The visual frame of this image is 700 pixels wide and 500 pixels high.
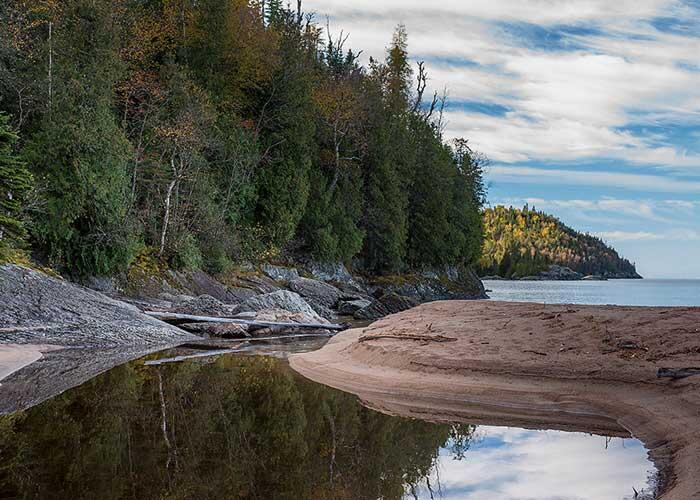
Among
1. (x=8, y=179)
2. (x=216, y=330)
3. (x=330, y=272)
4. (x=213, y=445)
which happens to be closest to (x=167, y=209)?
(x=216, y=330)

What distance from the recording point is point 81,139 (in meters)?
25.3

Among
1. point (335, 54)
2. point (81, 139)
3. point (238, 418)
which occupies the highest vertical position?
point (335, 54)

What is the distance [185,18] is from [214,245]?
53.7 feet

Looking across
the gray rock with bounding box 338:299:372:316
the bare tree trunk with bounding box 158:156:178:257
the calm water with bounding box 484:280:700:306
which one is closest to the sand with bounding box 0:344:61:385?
the bare tree trunk with bounding box 158:156:178:257

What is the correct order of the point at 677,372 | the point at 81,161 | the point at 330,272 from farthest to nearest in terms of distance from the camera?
the point at 330,272
the point at 81,161
the point at 677,372

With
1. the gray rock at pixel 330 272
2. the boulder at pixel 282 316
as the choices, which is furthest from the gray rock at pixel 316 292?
the boulder at pixel 282 316

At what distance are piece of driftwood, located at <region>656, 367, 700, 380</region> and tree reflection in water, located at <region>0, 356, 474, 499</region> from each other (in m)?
3.13

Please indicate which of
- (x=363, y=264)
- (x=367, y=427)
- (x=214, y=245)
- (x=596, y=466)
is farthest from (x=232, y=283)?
(x=596, y=466)

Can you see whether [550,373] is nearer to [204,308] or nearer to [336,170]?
[204,308]

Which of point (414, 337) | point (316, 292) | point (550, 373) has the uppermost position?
point (414, 337)

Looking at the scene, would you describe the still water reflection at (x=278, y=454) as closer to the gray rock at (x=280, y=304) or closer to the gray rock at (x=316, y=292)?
the gray rock at (x=280, y=304)

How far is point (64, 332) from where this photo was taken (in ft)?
58.6

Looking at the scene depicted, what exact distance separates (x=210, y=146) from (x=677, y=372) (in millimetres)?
30963

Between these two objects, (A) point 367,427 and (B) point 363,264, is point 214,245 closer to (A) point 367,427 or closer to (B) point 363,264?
(B) point 363,264
